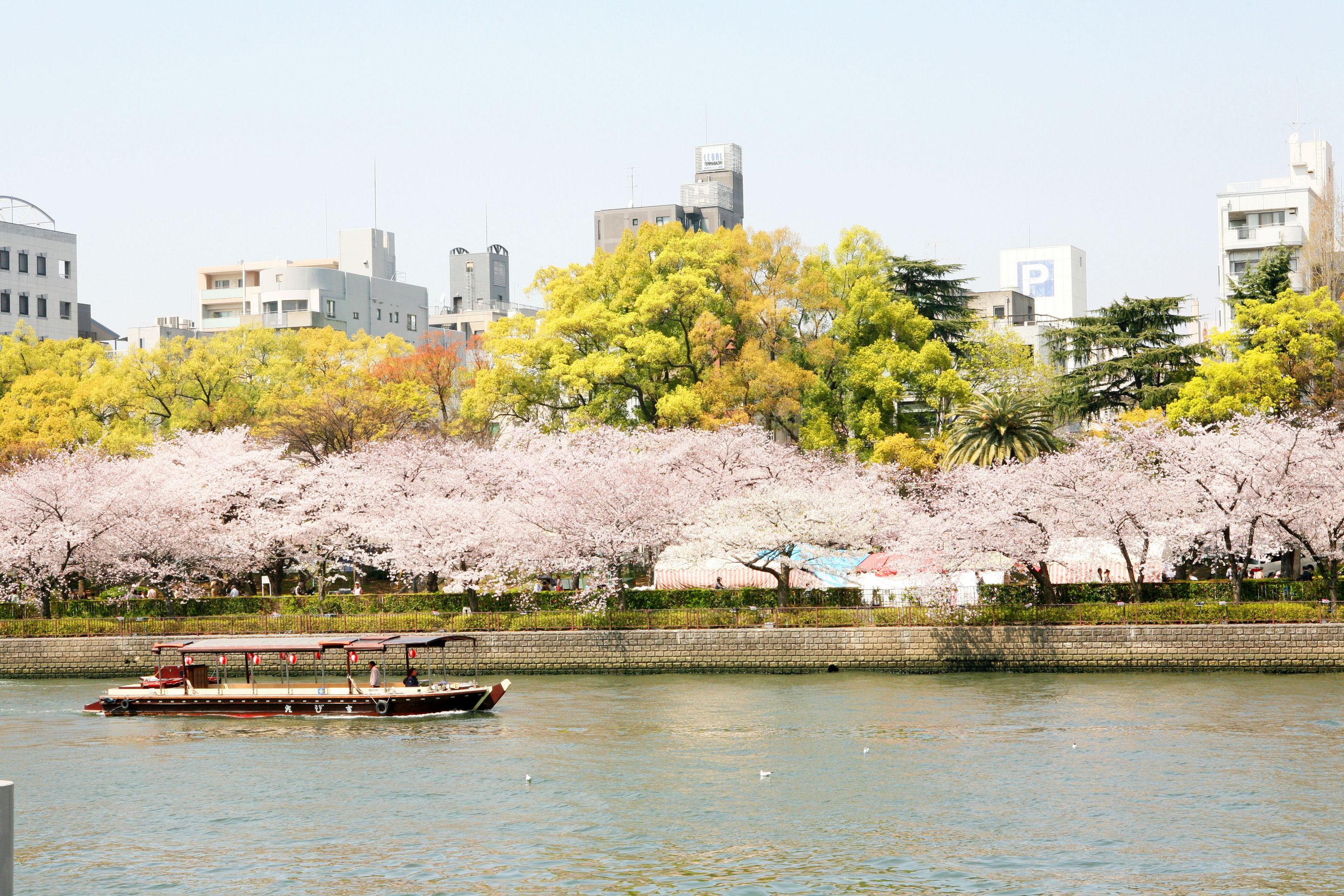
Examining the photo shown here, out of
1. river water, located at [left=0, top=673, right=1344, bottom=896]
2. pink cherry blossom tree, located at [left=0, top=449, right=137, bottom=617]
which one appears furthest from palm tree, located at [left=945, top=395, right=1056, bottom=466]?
pink cherry blossom tree, located at [left=0, top=449, right=137, bottom=617]

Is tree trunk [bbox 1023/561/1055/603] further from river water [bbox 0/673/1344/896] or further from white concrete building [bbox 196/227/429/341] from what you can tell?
white concrete building [bbox 196/227/429/341]

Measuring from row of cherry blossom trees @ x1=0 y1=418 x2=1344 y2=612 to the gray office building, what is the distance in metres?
81.1

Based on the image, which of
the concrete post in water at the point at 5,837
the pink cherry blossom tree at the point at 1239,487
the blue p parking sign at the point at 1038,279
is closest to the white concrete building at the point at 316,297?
the blue p parking sign at the point at 1038,279

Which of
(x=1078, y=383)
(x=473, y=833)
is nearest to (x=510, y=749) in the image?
(x=473, y=833)

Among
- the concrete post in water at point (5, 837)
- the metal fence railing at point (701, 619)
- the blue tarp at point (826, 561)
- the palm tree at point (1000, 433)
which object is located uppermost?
the palm tree at point (1000, 433)

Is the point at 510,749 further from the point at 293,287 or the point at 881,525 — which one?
the point at 293,287

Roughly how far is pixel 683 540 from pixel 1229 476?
59.7ft

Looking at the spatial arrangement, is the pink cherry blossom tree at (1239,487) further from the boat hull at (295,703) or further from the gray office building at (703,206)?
the gray office building at (703,206)

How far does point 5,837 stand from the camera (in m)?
5.73

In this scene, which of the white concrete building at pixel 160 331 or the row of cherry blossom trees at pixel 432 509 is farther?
the white concrete building at pixel 160 331

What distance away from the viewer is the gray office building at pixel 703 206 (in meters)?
138

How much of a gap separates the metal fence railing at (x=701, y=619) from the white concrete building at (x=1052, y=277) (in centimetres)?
8635

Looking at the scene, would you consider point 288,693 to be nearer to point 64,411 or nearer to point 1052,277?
point 64,411

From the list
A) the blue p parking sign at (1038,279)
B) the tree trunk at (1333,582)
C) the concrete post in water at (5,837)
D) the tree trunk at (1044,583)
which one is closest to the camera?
the concrete post in water at (5,837)
